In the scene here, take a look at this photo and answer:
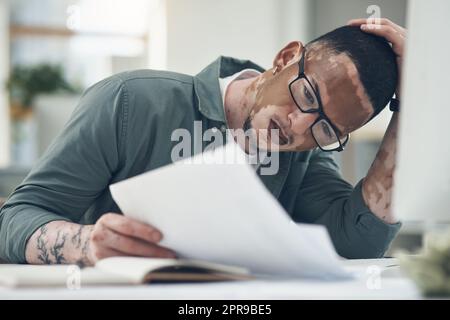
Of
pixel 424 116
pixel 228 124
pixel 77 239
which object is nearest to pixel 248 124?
pixel 228 124

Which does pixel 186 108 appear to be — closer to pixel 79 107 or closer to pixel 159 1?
pixel 79 107

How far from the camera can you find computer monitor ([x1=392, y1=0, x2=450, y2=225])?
653 mm

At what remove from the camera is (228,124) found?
131 cm

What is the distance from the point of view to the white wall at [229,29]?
4.54 metres

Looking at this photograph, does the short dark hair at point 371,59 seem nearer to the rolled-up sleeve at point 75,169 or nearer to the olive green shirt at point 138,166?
the olive green shirt at point 138,166

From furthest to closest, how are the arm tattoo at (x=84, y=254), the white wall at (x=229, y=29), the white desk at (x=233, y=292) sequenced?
1. the white wall at (x=229, y=29)
2. the arm tattoo at (x=84, y=254)
3. the white desk at (x=233, y=292)

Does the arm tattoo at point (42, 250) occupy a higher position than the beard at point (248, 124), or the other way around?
the beard at point (248, 124)

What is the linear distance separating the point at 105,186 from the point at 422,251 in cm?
67

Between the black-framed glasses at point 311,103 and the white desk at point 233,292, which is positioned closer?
the white desk at point 233,292

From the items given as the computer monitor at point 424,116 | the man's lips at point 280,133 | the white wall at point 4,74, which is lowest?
the white wall at point 4,74

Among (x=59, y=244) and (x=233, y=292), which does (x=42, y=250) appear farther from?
(x=233, y=292)

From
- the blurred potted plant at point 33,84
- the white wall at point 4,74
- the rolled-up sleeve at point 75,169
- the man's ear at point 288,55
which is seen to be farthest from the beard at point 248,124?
the white wall at point 4,74

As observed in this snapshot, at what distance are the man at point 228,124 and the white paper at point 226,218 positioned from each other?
1.08 feet

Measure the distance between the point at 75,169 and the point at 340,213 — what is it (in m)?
0.52
